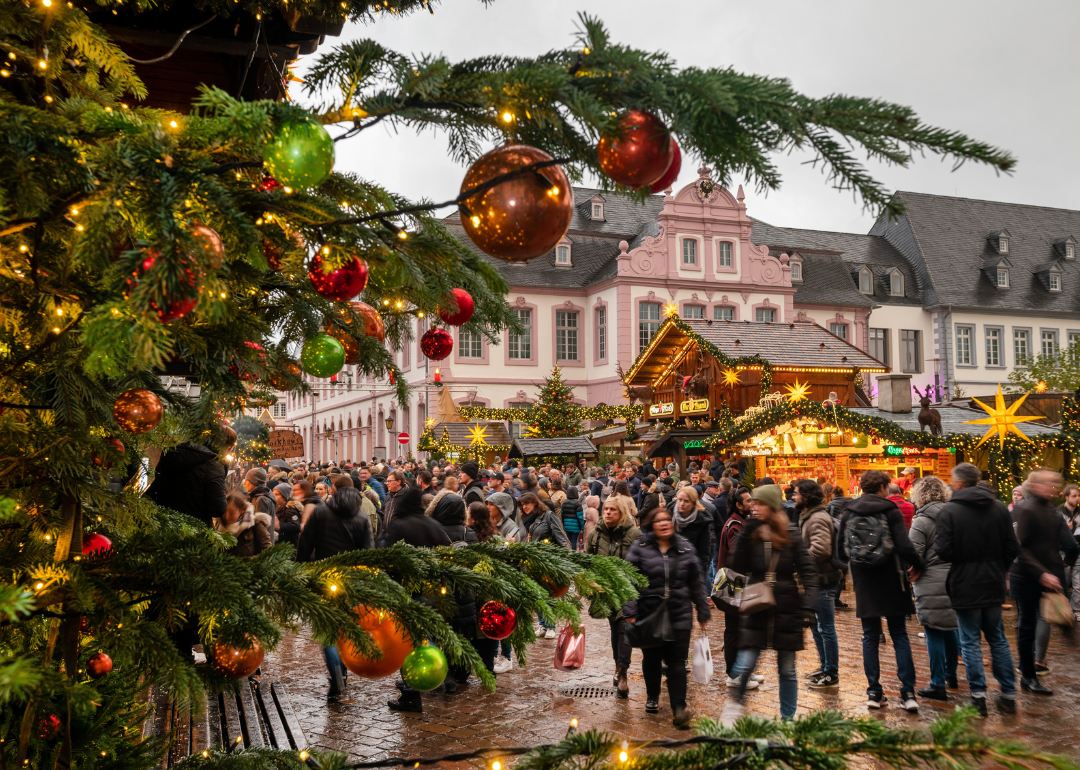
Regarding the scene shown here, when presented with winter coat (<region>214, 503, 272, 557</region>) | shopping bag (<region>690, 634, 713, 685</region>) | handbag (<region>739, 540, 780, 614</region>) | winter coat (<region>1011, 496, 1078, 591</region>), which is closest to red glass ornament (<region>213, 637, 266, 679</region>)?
handbag (<region>739, 540, 780, 614</region>)

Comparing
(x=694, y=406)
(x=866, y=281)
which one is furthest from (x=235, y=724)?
(x=866, y=281)

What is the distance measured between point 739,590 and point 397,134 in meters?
5.88

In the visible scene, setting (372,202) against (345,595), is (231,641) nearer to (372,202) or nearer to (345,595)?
(345,595)

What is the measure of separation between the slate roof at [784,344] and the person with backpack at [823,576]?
1363cm

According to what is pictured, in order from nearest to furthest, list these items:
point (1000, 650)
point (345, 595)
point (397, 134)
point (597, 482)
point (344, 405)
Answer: point (397, 134), point (345, 595), point (1000, 650), point (597, 482), point (344, 405)

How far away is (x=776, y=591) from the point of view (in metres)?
5.90

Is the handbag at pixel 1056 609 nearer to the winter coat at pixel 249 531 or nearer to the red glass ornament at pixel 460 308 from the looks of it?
the red glass ornament at pixel 460 308

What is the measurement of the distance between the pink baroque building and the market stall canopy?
1286 centimetres

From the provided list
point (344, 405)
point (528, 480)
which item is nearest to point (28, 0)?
point (528, 480)

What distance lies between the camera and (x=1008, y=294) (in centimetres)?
4216

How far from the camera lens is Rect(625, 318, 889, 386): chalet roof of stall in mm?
21303

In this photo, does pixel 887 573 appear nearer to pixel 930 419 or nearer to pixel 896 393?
pixel 930 419

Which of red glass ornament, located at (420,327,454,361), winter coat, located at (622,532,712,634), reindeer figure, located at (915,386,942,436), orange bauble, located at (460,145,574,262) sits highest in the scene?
orange bauble, located at (460,145,574,262)

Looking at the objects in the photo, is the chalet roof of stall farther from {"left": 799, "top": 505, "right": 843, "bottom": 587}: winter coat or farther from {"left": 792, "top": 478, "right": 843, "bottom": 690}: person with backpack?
{"left": 799, "top": 505, "right": 843, "bottom": 587}: winter coat
